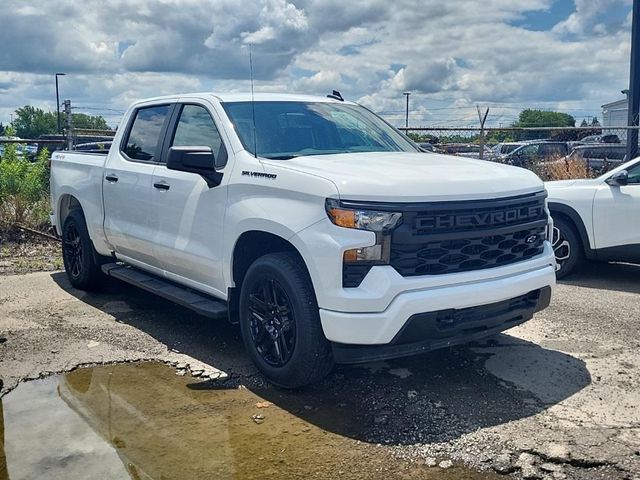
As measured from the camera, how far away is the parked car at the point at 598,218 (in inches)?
287

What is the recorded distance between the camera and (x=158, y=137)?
6.04 metres

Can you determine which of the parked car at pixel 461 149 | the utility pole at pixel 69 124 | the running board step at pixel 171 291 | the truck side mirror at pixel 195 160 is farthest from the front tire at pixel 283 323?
the parked car at pixel 461 149

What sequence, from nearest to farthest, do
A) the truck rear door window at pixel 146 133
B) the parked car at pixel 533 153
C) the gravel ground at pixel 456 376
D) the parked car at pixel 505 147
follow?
the gravel ground at pixel 456 376 < the truck rear door window at pixel 146 133 < the parked car at pixel 533 153 < the parked car at pixel 505 147

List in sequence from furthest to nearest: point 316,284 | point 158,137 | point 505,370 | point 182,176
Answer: point 158,137
point 182,176
point 505,370
point 316,284

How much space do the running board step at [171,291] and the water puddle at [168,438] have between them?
52 centimetres

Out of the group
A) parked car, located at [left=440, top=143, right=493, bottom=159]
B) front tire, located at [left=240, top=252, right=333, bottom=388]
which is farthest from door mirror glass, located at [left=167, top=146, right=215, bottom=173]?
parked car, located at [left=440, top=143, right=493, bottom=159]

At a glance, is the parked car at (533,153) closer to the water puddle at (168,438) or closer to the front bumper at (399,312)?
the front bumper at (399,312)

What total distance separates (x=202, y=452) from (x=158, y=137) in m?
3.16

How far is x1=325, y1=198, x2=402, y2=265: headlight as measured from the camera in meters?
4.00

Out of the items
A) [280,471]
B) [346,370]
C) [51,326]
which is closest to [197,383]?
[346,370]

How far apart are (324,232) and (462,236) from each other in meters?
0.84

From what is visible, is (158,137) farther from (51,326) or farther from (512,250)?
(512,250)

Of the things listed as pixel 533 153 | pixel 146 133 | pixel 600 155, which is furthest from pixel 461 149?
pixel 146 133

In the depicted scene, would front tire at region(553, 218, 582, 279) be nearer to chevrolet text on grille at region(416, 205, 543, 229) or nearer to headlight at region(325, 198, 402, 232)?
chevrolet text on grille at region(416, 205, 543, 229)
